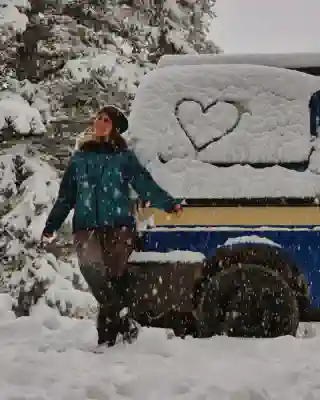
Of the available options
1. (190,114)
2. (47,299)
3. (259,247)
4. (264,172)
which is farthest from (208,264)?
(47,299)

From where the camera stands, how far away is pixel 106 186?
4691 millimetres

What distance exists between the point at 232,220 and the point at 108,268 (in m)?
0.88

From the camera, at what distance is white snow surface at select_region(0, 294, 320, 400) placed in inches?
136

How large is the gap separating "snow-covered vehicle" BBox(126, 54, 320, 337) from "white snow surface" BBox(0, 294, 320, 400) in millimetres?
219

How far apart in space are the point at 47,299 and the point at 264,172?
15.8 ft

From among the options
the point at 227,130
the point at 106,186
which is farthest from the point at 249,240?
the point at 106,186

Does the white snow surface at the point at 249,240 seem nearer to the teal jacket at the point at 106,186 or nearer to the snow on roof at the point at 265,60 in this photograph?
the teal jacket at the point at 106,186

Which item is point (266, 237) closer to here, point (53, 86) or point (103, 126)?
point (103, 126)

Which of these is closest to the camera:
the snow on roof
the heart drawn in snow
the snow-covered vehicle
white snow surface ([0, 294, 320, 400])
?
white snow surface ([0, 294, 320, 400])

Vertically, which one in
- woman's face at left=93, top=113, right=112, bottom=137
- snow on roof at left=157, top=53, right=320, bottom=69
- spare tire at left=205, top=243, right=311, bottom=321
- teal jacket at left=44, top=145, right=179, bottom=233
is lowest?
spare tire at left=205, top=243, right=311, bottom=321

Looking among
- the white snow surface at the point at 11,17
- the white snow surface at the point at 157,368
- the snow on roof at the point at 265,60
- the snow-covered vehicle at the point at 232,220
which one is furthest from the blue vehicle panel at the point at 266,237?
the white snow surface at the point at 11,17

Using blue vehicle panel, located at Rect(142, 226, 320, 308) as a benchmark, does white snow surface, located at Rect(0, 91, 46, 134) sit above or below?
above

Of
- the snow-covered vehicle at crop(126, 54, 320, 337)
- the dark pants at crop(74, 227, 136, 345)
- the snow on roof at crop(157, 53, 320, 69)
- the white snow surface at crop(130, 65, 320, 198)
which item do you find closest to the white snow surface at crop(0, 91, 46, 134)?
the snow on roof at crop(157, 53, 320, 69)

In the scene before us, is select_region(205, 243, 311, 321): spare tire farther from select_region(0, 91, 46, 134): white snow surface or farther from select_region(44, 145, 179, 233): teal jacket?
select_region(0, 91, 46, 134): white snow surface
